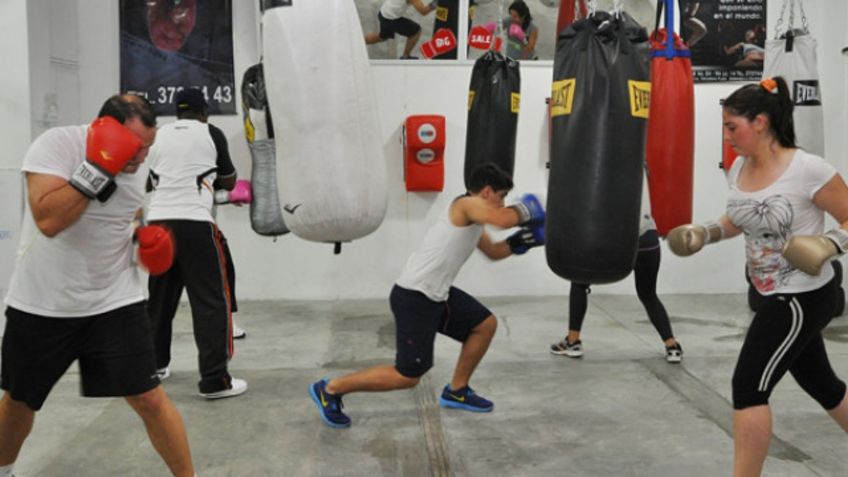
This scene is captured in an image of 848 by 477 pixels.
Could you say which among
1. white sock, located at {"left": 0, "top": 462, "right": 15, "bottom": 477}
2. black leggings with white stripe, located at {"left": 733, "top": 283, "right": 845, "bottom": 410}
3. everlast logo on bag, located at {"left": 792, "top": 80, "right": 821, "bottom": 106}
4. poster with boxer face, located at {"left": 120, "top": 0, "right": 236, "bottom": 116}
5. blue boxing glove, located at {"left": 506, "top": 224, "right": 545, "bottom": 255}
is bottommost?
white sock, located at {"left": 0, "top": 462, "right": 15, "bottom": 477}

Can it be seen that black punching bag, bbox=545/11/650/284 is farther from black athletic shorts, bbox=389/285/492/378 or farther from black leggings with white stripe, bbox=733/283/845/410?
black athletic shorts, bbox=389/285/492/378

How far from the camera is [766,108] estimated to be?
234 centimetres

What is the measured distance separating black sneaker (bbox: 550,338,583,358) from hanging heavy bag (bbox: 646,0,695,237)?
1163mm

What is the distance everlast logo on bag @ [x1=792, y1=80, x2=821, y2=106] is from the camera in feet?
16.9

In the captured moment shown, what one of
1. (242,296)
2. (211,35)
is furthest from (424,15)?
(242,296)

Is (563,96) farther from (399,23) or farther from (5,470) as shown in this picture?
(399,23)

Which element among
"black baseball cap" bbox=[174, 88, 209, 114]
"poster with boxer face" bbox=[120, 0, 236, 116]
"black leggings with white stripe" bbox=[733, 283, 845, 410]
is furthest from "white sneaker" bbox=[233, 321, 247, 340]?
"black leggings with white stripe" bbox=[733, 283, 845, 410]

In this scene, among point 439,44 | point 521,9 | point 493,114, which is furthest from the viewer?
point 439,44

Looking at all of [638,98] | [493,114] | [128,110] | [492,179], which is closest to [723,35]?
[493,114]

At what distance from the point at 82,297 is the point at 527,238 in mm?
1564

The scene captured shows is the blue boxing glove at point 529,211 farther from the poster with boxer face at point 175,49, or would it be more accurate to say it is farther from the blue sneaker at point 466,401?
the poster with boxer face at point 175,49

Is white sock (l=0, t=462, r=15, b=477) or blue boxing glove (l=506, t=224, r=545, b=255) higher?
blue boxing glove (l=506, t=224, r=545, b=255)

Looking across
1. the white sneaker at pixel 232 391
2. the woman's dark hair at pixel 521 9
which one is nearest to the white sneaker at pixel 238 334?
the white sneaker at pixel 232 391

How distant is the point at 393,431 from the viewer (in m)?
3.28
